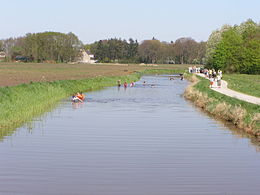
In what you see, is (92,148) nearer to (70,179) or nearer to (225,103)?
(70,179)

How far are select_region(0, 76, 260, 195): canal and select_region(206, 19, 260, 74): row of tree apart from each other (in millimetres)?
74839

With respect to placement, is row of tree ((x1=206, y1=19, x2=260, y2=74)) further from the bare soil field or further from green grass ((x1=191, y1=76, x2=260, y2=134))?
green grass ((x1=191, y1=76, x2=260, y2=134))

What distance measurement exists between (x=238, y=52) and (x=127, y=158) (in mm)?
90019

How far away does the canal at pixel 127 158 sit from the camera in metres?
13.5

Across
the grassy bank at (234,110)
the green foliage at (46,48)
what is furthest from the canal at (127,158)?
the green foliage at (46,48)

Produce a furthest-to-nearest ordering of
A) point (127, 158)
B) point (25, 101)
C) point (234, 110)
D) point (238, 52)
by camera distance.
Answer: point (238, 52)
point (25, 101)
point (234, 110)
point (127, 158)

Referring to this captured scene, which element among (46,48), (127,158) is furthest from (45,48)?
(127,158)

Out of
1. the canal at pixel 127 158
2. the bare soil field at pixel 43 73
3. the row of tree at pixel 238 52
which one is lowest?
the bare soil field at pixel 43 73

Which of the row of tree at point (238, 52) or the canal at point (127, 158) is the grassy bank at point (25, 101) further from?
the row of tree at point (238, 52)

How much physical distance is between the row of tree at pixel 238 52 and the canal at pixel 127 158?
74839 mm

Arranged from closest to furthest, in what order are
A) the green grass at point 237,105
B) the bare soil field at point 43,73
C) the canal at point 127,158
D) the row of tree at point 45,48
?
the canal at point 127,158 < the green grass at point 237,105 < the bare soil field at point 43,73 < the row of tree at point 45,48

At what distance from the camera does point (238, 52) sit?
104m

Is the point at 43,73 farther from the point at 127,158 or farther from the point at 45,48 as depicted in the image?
the point at 45,48

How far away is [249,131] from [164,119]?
735cm
